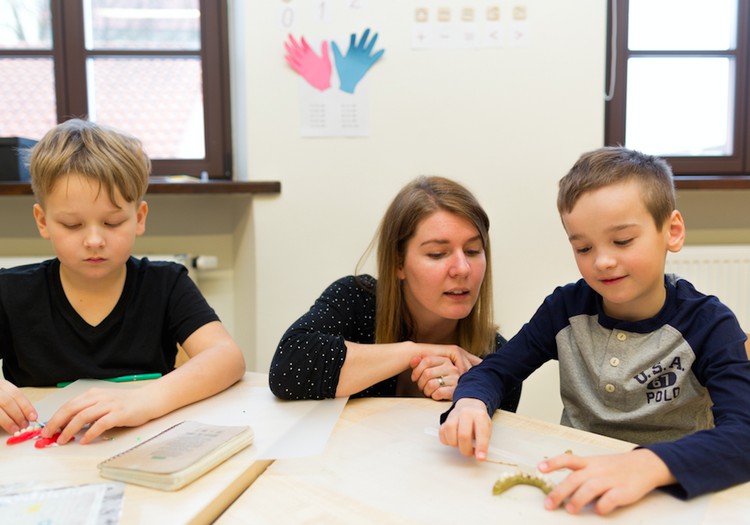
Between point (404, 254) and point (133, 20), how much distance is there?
1.66m

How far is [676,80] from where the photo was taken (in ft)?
7.92

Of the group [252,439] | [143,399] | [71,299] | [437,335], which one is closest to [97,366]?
[71,299]

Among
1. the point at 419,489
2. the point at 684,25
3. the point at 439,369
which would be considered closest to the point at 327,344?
the point at 439,369

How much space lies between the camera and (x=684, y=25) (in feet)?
7.84

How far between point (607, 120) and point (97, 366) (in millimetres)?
2009

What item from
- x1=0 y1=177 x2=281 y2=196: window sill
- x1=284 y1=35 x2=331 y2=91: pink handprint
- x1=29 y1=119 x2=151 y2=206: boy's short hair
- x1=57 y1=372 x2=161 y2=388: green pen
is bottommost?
x1=57 y1=372 x2=161 y2=388: green pen

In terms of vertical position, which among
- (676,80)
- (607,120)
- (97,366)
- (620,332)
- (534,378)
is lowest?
(534,378)

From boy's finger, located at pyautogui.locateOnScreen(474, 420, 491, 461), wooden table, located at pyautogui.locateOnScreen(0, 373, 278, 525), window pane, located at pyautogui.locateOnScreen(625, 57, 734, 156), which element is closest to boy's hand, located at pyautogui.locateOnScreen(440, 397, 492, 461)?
boy's finger, located at pyautogui.locateOnScreen(474, 420, 491, 461)

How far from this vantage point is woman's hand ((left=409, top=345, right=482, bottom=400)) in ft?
3.39

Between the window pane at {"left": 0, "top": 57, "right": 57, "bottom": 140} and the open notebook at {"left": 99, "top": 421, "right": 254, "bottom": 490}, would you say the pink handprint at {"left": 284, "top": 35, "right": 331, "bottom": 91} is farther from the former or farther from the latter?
the open notebook at {"left": 99, "top": 421, "right": 254, "bottom": 490}

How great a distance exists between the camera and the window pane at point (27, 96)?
2.30m

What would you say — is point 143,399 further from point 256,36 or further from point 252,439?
point 256,36

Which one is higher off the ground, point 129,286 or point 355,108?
point 355,108

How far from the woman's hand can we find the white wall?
1.10m
